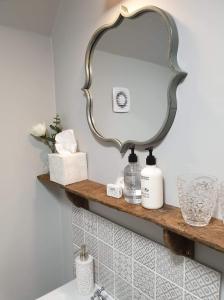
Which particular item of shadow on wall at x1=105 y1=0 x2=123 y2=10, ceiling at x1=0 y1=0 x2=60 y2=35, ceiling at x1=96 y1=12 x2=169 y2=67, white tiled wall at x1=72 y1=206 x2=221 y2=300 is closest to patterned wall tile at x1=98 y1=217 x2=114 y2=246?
white tiled wall at x1=72 y1=206 x2=221 y2=300

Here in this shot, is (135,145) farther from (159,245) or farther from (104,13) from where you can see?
(104,13)

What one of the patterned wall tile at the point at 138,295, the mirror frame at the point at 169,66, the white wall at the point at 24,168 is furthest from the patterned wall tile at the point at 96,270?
the mirror frame at the point at 169,66

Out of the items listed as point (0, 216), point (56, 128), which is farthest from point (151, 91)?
point (0, 216)

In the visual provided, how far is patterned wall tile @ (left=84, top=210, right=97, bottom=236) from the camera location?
3.89ft

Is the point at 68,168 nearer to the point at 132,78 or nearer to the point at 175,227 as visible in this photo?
the point at 132,78

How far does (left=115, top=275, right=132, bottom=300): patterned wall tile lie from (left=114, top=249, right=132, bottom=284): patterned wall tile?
0.03 m

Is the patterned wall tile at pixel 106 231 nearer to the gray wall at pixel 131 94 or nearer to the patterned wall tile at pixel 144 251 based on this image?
the patterned wall tile at pixel 144 251

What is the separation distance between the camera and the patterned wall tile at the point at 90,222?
1.19 meters

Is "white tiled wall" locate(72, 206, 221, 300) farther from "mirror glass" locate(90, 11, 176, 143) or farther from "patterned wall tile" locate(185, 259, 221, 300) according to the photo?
"mirror glass" locate(90, 11, 176, 143)

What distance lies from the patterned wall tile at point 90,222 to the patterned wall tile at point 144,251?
0.26 m

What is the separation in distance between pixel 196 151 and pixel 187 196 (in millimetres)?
138

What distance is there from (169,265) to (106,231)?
0.34 meters

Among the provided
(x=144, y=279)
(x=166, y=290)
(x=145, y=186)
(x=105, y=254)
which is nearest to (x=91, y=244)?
(x=105, y=254)

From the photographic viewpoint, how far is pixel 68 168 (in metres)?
1.14
